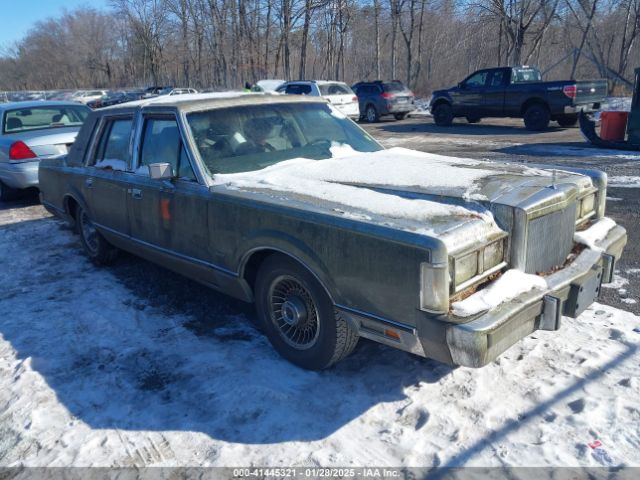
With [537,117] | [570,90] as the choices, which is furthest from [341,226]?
[537,117]

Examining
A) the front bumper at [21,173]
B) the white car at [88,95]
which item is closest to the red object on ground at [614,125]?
the front bumper at [21,173]

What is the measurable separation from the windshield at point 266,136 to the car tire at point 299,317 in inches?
39.0

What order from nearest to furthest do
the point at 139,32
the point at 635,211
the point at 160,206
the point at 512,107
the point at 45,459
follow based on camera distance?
the point at 45,459
the point at 160,206
the point at 635,211
the point at 512,107
the point at 139,32

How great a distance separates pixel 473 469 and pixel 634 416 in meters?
1.01

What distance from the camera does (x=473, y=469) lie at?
8.63ft

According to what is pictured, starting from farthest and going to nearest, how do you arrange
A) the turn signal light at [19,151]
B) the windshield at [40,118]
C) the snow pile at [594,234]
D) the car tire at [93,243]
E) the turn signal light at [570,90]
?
1. the turn signal light at [570,90]
2. the windshield at [40,118]
3. the turn signal light at [19,151]
4. the car tire at [93,243]
5. the snow pile at [594,234]

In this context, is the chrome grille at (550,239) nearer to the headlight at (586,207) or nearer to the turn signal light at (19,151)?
the headlight at (586,207)

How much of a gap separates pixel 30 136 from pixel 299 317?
6975 mm

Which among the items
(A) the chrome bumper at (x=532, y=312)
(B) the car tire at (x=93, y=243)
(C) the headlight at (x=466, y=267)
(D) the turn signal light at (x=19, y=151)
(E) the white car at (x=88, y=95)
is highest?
(E) the white car at (x=88, y=95)

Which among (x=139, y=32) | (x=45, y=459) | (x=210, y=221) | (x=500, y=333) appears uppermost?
(x=139, y=32)

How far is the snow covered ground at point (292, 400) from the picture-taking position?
2809mm

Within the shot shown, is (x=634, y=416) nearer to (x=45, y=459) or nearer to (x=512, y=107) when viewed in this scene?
(x=45, y=459)

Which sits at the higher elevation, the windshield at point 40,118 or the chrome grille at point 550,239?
the windshield at point 40,118

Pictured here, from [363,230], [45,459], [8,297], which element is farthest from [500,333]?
[8,297]
